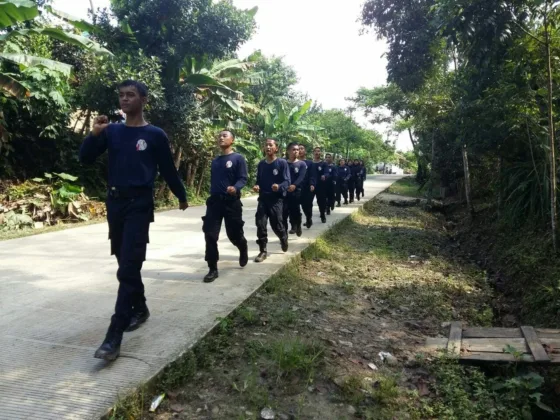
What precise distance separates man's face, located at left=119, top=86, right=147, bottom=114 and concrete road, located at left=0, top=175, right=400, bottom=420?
1.82 meters

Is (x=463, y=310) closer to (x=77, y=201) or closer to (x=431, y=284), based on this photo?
(x=431, y=284)

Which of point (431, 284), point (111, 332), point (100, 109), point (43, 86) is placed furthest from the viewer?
point (100, 109)

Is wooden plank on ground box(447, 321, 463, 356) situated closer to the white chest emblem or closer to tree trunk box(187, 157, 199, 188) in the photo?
the white chest emblem

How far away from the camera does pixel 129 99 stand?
3436mm

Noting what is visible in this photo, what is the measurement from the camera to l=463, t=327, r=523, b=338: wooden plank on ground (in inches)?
163

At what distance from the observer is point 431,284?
6.40 m

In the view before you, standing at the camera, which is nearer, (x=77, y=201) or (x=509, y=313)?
(x=509, y=313)

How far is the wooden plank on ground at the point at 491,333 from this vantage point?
4129 mm

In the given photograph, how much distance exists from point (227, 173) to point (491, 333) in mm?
3346

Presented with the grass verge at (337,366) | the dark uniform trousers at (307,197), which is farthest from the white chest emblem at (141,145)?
the dark uniform trousers at (307,197)

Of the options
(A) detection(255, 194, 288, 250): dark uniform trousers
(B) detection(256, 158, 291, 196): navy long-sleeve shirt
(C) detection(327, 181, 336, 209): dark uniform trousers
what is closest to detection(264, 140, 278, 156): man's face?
(B) detection(256, 158, 291, 196): navy long-sleeve shirt

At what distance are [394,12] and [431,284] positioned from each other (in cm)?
1159

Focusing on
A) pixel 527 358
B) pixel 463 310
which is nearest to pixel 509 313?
pixel 463 310

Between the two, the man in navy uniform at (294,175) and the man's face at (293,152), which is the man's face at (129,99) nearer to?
the man in navy uniform at (294,175)
